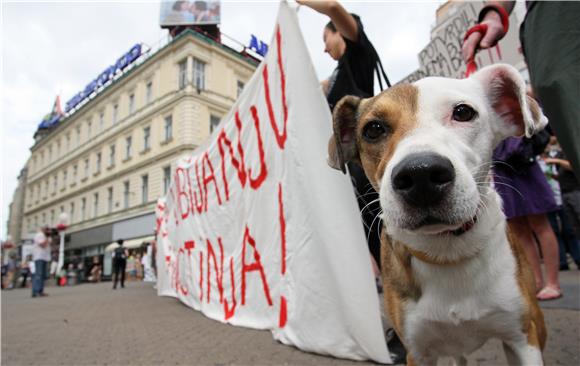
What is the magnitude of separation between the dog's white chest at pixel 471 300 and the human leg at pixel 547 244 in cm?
215

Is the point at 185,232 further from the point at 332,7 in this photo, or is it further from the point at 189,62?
the point at 189,62

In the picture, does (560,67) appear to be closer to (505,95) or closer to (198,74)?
(505,95)

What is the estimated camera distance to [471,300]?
1.36 metres

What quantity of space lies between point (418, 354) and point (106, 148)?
1238 inches

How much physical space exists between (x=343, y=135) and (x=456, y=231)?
748mm

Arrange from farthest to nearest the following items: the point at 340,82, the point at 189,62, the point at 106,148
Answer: the point at 106,148
the point at 189,62
the point at 340,82

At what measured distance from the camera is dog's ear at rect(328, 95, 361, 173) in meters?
1.75

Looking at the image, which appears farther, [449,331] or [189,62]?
[189,62]

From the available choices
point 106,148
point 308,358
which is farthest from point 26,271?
point 308,358

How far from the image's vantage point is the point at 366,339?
2.15 metres

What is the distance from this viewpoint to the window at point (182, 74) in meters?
23.6

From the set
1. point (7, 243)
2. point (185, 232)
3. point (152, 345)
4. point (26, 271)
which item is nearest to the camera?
point (152, 345)

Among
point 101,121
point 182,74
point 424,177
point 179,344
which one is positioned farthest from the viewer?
point 101,121

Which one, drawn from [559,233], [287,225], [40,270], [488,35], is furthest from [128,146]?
[488,35]
